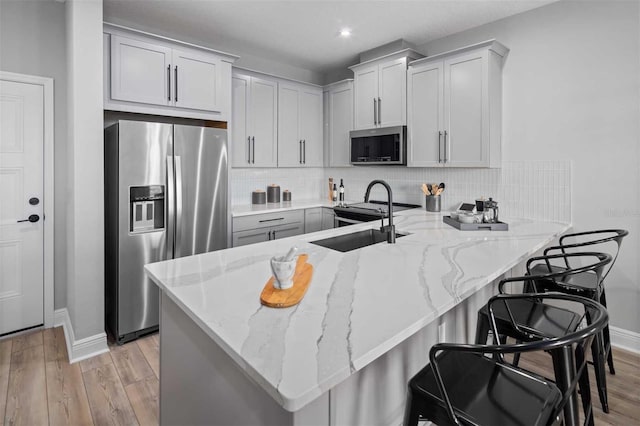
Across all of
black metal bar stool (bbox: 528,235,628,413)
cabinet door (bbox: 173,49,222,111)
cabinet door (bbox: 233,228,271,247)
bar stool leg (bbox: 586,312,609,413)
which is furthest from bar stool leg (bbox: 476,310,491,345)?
cabinet door (bbox: 173,49,222,111)

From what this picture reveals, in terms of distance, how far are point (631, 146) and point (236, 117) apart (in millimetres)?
3430

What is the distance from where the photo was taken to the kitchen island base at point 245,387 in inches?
39.1

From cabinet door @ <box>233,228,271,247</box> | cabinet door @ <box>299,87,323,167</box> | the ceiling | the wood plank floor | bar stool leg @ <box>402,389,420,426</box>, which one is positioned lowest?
the wood plank floor

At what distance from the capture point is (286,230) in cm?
390

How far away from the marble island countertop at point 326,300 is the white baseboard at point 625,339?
4.24 ft

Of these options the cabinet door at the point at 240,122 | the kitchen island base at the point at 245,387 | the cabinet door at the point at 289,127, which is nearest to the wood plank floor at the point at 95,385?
the kitchen island base at the point at 245,387

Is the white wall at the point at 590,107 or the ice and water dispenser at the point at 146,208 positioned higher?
the white wall at the point at 590,107

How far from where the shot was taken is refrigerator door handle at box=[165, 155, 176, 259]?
2867mm

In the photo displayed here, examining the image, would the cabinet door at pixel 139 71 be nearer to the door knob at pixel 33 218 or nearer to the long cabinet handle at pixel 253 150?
the long cabinet handle at pixel 253 150

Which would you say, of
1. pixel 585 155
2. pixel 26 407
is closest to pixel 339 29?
pixel 585 155

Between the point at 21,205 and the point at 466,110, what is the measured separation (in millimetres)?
3844

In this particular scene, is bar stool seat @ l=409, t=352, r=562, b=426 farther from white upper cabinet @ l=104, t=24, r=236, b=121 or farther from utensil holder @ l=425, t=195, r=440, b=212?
white upper cabinet @ l=104, t=24, r=236, b=121

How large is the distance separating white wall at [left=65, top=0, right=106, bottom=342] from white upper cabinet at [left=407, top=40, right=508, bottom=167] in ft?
8.96

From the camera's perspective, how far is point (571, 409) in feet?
3.57
